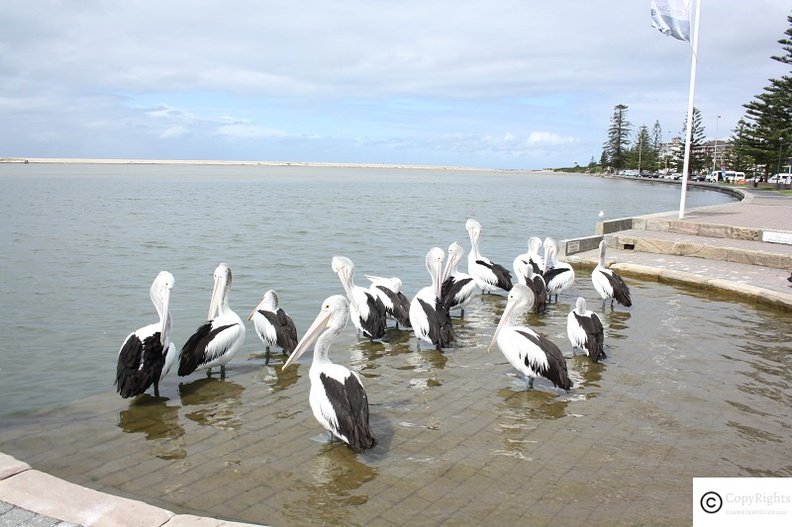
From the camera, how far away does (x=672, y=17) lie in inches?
665

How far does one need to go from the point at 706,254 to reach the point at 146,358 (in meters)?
11.6

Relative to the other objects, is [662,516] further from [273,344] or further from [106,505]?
[273,344]

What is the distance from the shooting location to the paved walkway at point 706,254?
10617 mm

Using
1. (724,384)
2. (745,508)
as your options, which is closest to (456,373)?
(724,384)

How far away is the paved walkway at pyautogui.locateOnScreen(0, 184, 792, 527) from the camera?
346 centimetres

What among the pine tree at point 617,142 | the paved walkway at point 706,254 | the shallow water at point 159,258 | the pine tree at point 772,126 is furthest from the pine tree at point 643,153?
the paved walkway at point 706,254

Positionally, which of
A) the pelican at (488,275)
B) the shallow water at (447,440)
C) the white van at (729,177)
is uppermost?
the white van at (729,177)

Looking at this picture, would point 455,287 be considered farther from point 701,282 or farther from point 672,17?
point 672,17

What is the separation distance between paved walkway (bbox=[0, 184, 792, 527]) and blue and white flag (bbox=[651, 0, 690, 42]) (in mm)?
4912

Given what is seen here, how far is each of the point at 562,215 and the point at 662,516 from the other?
26.9m

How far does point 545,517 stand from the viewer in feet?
13.0

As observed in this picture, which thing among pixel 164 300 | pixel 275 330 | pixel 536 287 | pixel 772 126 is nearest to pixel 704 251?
pixel 536 287

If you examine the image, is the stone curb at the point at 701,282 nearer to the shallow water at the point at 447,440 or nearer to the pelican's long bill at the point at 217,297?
the shallow water at the point at 447,440

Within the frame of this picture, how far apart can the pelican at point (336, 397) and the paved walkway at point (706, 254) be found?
287 inches
